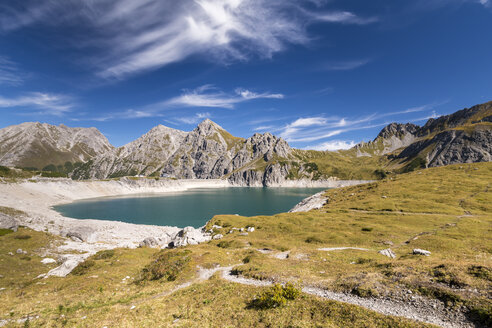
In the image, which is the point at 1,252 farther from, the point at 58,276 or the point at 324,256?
the point at 324,256

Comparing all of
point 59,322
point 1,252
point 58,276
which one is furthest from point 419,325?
point 1,252

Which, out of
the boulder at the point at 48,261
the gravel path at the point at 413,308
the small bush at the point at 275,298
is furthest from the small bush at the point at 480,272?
the boulder at the point at 48,261

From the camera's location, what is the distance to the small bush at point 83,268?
86.7ft

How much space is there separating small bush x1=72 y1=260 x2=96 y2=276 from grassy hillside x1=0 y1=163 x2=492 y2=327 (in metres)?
0.14

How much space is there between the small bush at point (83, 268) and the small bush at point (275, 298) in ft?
80.2

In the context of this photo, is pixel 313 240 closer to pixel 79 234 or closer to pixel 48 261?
pixel 48 261

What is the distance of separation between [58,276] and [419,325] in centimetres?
3589

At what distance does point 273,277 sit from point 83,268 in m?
25.0

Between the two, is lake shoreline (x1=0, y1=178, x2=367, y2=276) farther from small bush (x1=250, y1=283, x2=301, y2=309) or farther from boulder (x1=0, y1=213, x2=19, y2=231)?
small bush (x1=250, y1=283, x2=301, y2=309)

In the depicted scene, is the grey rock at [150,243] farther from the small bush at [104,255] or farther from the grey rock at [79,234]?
the grey rock at [79,234]

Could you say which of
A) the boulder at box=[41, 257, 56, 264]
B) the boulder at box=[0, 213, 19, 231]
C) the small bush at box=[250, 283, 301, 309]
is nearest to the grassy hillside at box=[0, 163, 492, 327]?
the small bush at box=[250, 283, 301, 309]

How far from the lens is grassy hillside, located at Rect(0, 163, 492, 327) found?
12.6m

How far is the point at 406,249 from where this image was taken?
28312 millimetres

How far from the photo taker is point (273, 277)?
62.6 ft
